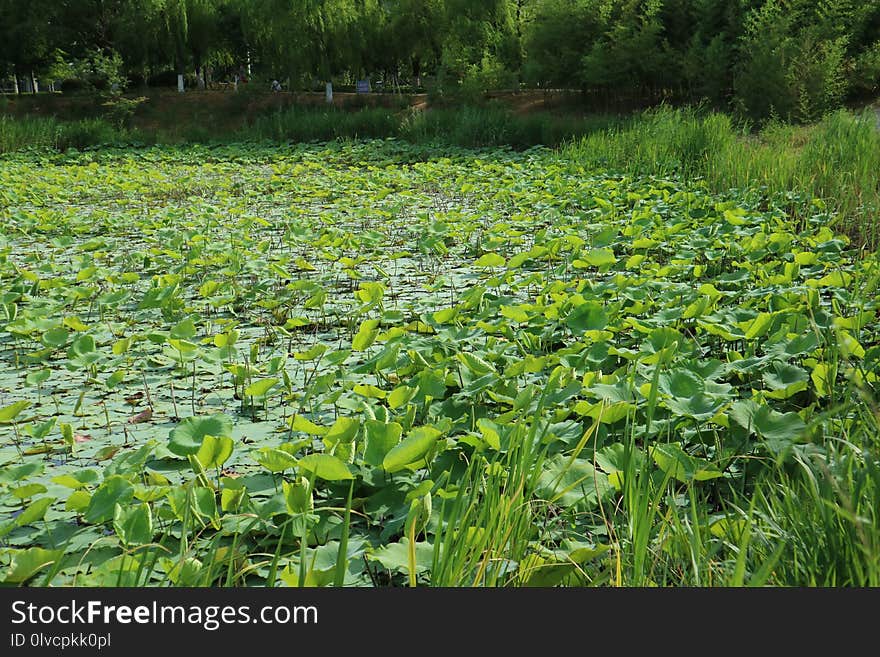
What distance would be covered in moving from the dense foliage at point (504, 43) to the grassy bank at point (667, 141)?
107 inches

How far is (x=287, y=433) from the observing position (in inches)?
81.6

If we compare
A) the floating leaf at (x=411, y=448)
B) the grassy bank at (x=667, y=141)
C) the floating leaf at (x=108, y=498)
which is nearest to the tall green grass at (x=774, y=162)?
Answer: the grassy bank at (x=667, y=141)

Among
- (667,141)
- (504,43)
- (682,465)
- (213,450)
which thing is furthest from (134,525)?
(504,43)

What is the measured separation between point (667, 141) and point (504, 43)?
12.6m

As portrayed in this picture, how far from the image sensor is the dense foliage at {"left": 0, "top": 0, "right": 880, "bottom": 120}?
40.5 feet

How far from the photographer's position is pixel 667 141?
7035mm

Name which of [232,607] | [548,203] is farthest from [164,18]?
[232,607]

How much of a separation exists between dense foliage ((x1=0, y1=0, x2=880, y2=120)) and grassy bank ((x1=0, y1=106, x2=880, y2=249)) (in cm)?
271

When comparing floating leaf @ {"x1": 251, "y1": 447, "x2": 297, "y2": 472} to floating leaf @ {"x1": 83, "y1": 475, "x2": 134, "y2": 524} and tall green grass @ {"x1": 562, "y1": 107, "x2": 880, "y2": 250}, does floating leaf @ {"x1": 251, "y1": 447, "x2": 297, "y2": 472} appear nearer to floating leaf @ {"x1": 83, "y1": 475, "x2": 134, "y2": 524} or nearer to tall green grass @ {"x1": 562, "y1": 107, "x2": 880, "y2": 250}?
floating leaf @ {"x1": 83, "y1": 475, "x2": 134, "y2": 524}

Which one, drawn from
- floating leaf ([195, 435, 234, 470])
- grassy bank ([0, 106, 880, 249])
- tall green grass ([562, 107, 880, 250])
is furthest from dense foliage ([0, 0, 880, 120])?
floating leaf ([195, 435, 234, 470])

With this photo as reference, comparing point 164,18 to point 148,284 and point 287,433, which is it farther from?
point 287,433

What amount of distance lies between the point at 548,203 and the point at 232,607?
16.2ft

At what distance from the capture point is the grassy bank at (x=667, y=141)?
4.72 m

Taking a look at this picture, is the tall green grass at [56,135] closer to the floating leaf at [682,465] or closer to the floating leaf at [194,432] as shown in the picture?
the floating leaf at [194,432]
